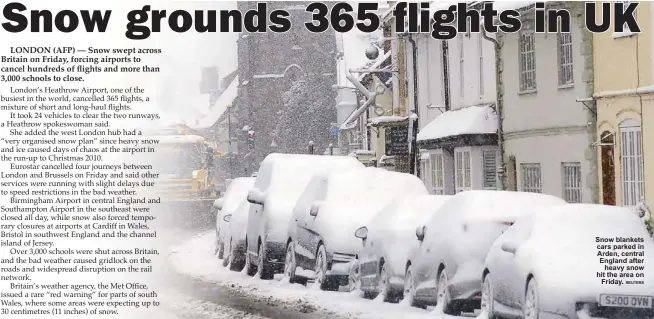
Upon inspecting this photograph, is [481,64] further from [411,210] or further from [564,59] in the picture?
[411,210]

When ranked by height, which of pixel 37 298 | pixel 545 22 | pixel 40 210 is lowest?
pixel 37 298

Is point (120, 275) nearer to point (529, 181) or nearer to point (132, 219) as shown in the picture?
point (132, 219)

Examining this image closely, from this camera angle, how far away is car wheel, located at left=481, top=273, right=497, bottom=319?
11.5 metres

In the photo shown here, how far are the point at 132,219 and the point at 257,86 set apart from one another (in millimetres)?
20443

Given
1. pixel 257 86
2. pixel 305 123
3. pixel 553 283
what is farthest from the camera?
pixel 257 86

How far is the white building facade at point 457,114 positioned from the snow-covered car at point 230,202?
3.96m

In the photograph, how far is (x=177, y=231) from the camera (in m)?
23.2

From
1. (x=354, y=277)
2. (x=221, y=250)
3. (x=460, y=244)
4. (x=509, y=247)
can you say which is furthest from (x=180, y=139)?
(x=509, y=247)

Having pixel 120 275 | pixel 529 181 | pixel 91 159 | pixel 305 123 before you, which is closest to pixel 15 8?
pixel 91 159

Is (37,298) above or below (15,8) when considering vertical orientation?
below

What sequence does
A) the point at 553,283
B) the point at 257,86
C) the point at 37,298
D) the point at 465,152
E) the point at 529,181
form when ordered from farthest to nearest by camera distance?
the point at 257,86
the point at 465,152
the point at 529,181
the point at 37,298
the point at 553,283

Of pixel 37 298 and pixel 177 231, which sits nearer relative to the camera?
pixel 37 298

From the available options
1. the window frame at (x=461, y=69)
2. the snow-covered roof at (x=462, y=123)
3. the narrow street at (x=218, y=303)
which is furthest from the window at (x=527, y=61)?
the narrow street at (x=218, y=303)

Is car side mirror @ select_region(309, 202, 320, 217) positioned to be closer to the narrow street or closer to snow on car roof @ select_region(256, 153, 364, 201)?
the narrow street
